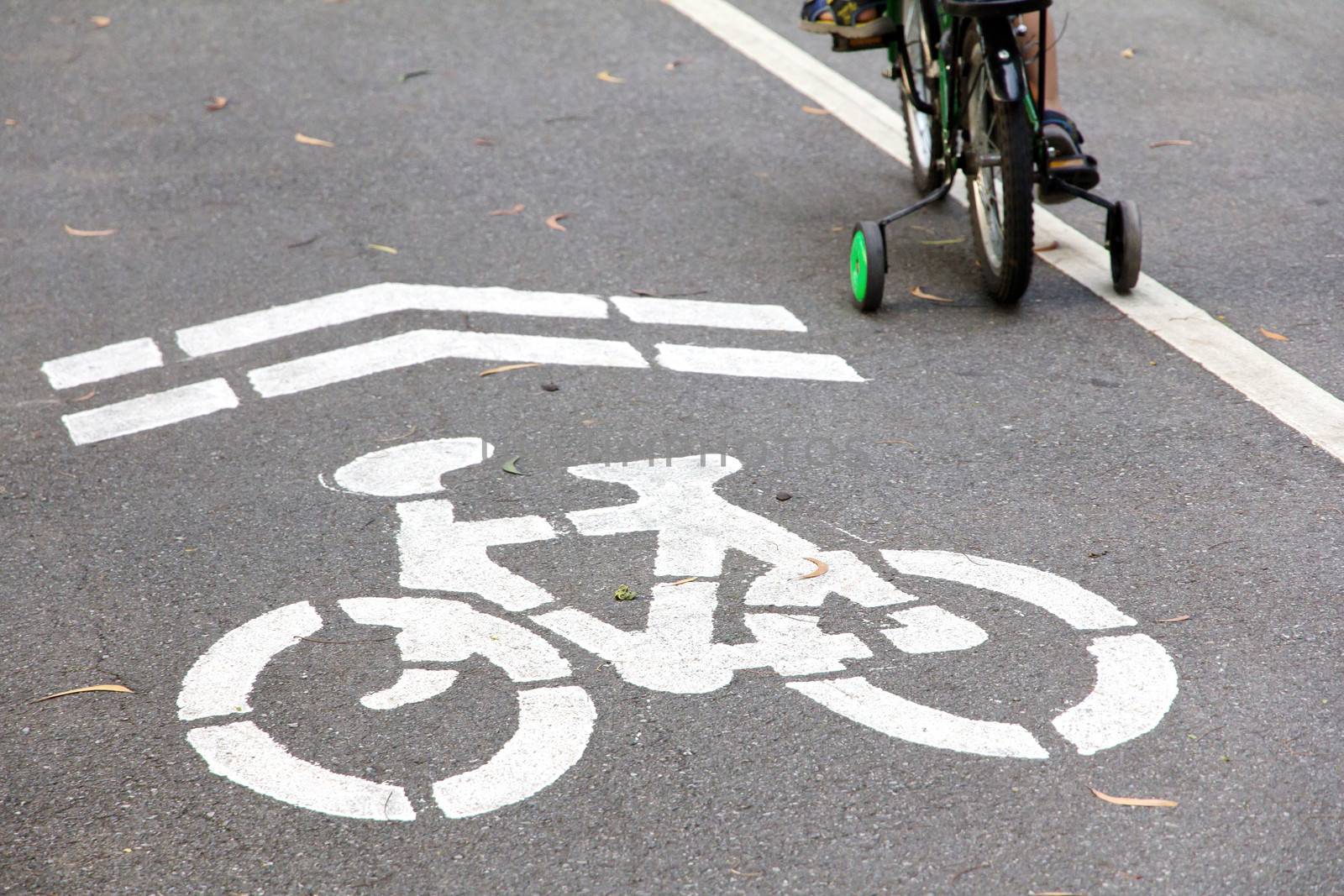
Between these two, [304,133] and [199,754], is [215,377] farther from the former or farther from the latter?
[304,133]

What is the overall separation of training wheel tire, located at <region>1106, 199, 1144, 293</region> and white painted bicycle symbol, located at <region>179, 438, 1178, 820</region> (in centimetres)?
191

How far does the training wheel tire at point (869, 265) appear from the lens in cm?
496

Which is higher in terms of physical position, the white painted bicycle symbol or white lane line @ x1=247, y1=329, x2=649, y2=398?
the white painted bicycle symbol

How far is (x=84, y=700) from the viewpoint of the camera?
3158mm

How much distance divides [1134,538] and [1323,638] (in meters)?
0.55

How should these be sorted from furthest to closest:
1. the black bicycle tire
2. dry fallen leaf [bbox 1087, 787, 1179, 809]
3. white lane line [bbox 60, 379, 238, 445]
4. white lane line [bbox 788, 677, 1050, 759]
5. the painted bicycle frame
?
the black bicycle tire, the painted bicycle frame, white lane line [bbox 60, 379, 238, 445], white lane line [bbox 788, 677, 1050, 759], dry fallen leaf [bbox 1087, 787, 1179, 809]

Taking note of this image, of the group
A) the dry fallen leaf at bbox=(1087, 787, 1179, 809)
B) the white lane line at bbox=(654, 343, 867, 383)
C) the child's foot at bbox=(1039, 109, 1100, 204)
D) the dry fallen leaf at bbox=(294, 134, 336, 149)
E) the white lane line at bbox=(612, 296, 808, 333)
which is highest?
the child's foot at bbox=(1039, 109, 1100, 204)

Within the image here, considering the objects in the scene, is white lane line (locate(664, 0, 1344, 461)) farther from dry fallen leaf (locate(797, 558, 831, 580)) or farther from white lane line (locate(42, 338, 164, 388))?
white lane line (locate(42, 338, 164, 388))

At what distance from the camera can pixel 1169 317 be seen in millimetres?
A: 4934

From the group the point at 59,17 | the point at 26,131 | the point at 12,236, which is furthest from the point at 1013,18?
the point at 59,17

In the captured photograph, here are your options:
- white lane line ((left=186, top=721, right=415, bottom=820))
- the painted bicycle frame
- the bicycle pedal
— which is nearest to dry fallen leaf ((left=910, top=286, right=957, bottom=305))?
the painted bicycle frame

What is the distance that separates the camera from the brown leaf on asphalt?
3514 millimetres

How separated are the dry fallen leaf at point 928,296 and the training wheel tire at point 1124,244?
571 millimetres

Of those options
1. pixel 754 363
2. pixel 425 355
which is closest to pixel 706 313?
pixel 754 363
